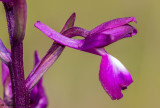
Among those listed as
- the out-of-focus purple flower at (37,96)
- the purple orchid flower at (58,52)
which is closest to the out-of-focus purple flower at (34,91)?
the out-of-focus purple flower at (37,96)

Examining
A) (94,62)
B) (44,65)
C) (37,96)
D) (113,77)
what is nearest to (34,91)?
A: (37,96)

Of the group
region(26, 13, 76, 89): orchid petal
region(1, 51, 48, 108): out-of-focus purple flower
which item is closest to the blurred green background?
region(1, 51, 48, 108): out-of-focus purple flower

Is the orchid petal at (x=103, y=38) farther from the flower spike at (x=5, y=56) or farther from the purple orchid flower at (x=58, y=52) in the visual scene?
the flower spike at (x=5, y=56)

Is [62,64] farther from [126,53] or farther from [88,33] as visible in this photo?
[88,33]

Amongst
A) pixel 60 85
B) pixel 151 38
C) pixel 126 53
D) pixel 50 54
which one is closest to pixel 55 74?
pixel 60 85

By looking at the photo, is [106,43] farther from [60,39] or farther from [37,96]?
[37,96]

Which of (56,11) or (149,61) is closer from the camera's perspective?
(149,61)

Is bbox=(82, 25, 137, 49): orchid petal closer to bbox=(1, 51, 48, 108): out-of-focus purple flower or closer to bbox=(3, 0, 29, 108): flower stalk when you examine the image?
bbox=(3, 0, 29, 108): flower stalk
